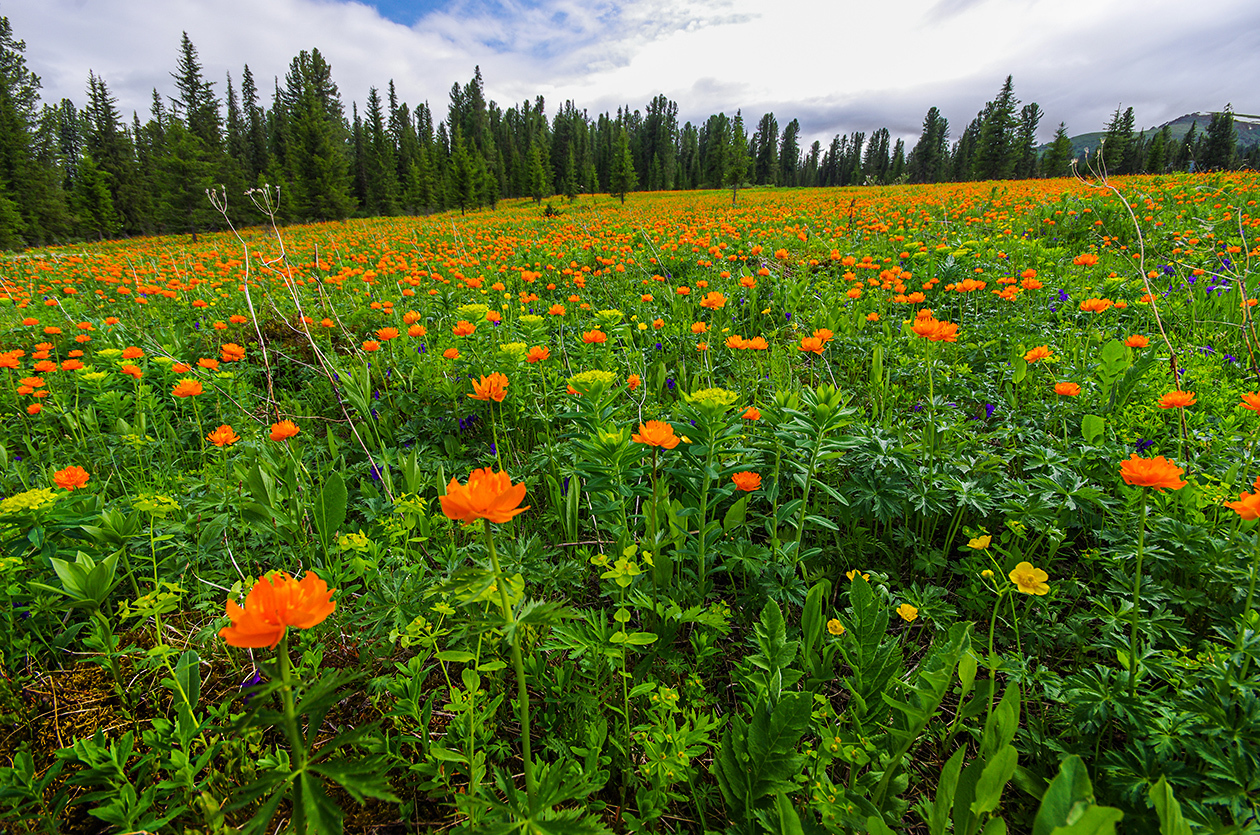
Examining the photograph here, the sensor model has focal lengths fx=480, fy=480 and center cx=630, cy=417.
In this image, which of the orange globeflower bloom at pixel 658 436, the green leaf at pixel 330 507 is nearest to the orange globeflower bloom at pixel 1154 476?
the orange globeflower bloom at pixel 658 436

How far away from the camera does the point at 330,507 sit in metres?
1.83

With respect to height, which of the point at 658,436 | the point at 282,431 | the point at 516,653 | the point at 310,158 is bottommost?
the point at 516,653

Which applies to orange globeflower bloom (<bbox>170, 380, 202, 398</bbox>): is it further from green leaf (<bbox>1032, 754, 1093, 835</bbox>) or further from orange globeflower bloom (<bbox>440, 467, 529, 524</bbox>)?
green leaf (<bbox>1032, 754, 1093, 835</bbox>)

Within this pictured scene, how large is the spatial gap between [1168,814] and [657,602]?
1121 mm

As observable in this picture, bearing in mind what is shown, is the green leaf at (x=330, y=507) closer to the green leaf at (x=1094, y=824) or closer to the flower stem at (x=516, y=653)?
the flower stem at (x=516, y=653)

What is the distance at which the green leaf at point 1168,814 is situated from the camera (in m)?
0.81

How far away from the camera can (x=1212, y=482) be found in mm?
1844

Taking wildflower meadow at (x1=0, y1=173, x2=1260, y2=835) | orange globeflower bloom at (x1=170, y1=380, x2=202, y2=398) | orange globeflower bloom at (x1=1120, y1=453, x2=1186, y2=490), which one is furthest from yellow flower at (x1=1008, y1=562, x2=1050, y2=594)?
orange globeflower bloom at (x1=170, y1=380, x2=202, y2=398)

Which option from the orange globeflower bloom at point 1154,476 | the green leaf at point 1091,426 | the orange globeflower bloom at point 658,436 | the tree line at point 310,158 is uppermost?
the tree line at point 310,158

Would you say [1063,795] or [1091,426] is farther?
[1091,426]

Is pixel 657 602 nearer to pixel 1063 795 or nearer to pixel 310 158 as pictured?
pixel 1063 795

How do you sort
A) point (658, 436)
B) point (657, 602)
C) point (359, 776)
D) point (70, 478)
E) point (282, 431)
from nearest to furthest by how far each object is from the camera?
point (359, 776) < point (658, 436) < point (657, 602) < point (70, 478) < point (282, 431)

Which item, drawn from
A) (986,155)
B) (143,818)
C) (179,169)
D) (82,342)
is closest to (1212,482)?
(143,818)

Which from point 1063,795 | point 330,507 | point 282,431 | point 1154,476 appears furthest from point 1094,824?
point 282,431
